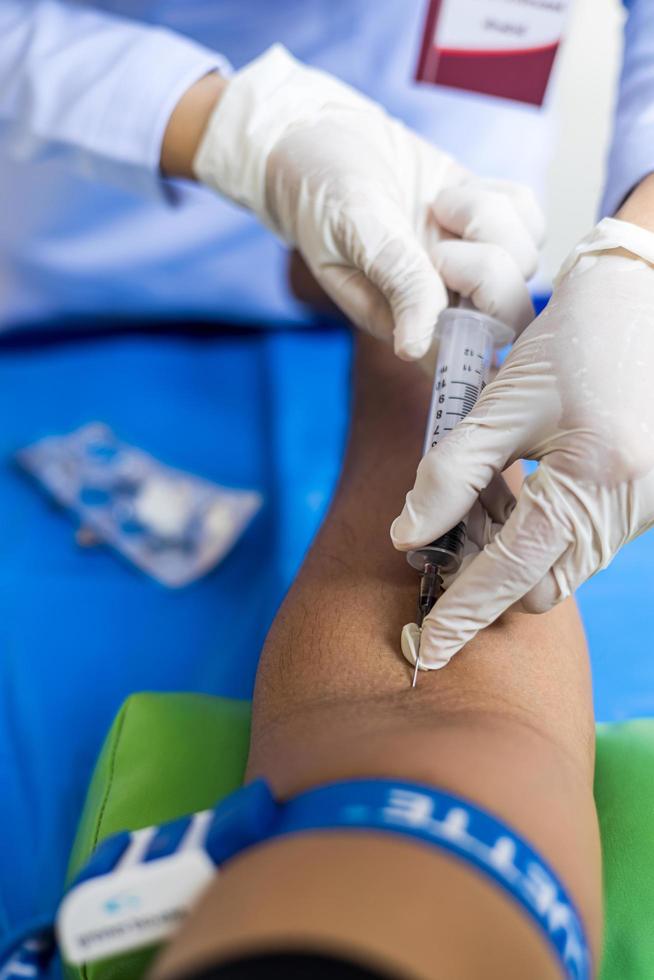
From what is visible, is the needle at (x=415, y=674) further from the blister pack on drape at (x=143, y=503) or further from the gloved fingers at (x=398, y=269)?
the blister pack on drape at (x=143, y=503)

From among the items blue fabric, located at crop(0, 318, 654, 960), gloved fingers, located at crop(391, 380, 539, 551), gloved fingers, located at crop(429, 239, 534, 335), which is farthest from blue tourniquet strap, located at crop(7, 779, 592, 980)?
gloved fingers, located at crop(429, 239, 534, 335)

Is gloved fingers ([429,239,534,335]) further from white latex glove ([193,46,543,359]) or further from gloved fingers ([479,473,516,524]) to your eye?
gloved fingers ([479,473,516,524])

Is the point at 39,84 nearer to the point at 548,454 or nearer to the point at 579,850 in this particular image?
the point at 548,454

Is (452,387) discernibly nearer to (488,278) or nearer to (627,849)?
(488,278)

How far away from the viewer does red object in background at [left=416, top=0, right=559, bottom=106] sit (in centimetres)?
168

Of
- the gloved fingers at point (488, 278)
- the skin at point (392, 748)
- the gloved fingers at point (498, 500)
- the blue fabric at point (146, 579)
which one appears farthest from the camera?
the blue fabric at point (146, 579)

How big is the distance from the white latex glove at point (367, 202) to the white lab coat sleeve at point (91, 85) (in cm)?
15

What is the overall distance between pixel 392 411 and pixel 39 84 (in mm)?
809

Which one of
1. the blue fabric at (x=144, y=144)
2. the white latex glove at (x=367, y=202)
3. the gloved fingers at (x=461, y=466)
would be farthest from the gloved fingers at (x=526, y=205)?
the blue fabric at (x=144, y=144)

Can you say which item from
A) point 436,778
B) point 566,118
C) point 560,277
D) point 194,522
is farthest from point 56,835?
point 566,118

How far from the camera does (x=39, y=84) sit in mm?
1523

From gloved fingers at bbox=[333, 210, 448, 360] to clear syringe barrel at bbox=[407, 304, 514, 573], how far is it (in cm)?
3

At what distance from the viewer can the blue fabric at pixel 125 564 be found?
1247 mm

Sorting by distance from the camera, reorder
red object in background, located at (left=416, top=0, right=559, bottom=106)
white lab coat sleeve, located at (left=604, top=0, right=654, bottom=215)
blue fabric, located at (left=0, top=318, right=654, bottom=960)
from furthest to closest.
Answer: red object in background, located at (left=416, top=0, right=559, bottom=106) < white lab coat sleeve, located at (left=604, top=0, right=654, bottom=215) < blue fabric, located at (left=0, top=318, right=654, bottom=960)
